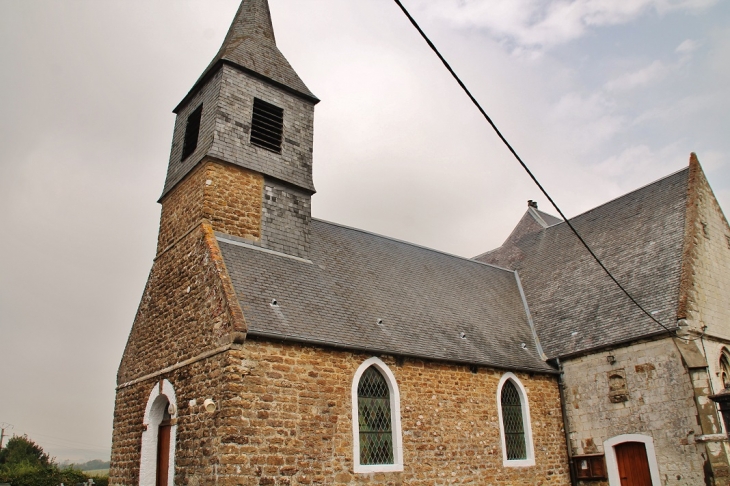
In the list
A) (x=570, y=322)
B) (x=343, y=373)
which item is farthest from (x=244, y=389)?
(x=570, y=322)

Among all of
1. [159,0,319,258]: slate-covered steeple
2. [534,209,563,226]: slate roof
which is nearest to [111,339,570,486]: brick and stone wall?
[159,0,319,258]: slate-covered steeple

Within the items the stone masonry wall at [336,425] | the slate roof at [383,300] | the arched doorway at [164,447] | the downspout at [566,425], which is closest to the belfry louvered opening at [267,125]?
the slate roof at [383,300]

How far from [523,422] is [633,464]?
258 centimetres

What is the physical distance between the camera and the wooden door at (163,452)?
10.9 metres

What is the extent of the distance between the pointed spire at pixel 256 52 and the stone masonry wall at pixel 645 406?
411 inches

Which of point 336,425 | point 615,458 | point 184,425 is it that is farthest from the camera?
point 615,458

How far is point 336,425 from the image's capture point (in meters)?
10.1

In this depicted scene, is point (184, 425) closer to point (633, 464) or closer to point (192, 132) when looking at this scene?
point (192, 132)

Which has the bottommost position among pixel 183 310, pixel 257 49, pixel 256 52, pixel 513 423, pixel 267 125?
pixel 513 423

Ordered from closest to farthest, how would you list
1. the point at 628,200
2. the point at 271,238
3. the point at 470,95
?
1. the point at 470,95
2. the point at 271,238
3. the point at 628,200

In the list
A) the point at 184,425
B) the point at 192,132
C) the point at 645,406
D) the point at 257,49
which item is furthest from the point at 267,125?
the point at 645,406

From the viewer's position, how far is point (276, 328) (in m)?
9.85

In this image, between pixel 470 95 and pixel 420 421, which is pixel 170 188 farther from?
pixel 470 95

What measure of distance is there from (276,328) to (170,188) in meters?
5.81
